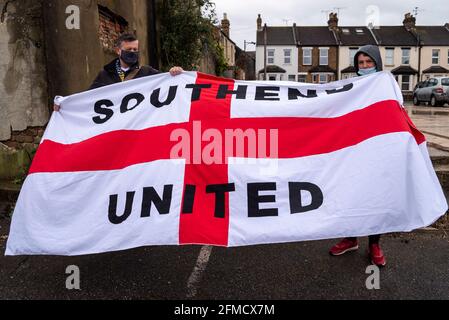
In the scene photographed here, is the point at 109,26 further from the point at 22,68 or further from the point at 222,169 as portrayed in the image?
the point at 222,169

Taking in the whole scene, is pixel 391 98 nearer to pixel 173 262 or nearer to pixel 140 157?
pixel 140 157

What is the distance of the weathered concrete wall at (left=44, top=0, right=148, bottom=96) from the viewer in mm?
5777

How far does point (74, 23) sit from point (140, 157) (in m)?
3.55

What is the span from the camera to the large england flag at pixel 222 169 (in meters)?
3.14

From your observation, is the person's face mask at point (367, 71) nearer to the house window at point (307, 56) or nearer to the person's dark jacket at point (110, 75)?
the person's dark jacket at point (110, 75)

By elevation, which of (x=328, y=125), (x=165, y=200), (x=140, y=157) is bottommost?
(x=165, y=200)

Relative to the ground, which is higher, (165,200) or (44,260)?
(165,200)

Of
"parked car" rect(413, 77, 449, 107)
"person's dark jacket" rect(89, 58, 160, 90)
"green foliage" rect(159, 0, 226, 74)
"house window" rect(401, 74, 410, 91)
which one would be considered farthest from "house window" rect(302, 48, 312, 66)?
"person's dark jacket" rect(89, 58, 160, 90)

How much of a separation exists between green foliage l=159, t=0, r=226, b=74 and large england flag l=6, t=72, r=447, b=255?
667cm

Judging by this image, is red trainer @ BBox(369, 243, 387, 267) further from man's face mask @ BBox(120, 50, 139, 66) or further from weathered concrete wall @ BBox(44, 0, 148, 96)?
weathered concrete wall @ BBox(44, 0, 148, 96)

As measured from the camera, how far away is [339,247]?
157 inches
